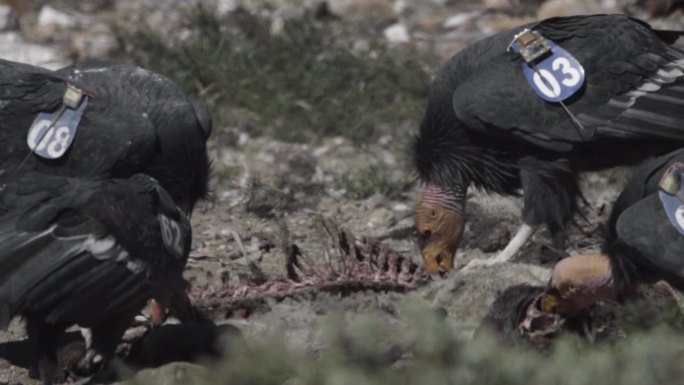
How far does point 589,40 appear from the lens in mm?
6602

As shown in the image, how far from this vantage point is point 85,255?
16.5ft

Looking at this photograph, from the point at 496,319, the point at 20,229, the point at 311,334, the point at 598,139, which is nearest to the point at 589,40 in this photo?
the point at 598,139

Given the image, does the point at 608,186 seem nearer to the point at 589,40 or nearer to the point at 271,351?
the point at 589,40

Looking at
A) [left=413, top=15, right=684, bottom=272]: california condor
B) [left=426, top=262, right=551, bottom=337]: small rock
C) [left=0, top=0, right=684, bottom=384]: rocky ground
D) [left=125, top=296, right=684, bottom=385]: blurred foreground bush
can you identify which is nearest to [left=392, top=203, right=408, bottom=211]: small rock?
[left=0, top=0, right=684, bottom=384]: rocky ground

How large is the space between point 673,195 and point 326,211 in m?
2.55

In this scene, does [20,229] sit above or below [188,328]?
above

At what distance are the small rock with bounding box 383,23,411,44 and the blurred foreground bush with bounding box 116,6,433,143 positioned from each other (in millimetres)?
232

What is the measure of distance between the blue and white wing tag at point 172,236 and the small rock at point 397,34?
14.5 ft

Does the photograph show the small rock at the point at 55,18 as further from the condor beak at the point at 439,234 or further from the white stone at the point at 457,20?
the condor beak at the point at 439,234

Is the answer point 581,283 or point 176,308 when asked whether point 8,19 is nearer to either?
point 176,308

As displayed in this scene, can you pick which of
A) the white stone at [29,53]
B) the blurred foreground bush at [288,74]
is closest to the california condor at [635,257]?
the blurred foreground bush at [288,74]

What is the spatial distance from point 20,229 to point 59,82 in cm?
109

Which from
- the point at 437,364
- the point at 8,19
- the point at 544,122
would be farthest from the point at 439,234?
the point at 8,19

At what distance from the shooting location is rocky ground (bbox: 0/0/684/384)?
18.1 feet
